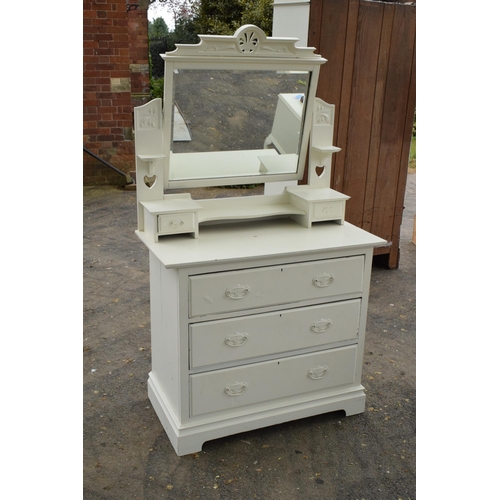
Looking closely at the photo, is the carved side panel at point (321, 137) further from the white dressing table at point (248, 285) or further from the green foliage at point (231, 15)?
the green foliage at point (231, 15)

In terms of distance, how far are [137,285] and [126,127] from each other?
3.63m

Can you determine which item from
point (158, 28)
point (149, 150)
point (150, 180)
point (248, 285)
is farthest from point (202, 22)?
point (248, 285)

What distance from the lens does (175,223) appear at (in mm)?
2504

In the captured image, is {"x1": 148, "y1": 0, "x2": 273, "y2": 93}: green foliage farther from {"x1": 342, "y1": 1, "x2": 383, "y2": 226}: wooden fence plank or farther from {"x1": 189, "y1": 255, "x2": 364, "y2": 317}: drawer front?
{"x1": 189, "y1": 255, "x2": 364, "y2": 317}: drawer front

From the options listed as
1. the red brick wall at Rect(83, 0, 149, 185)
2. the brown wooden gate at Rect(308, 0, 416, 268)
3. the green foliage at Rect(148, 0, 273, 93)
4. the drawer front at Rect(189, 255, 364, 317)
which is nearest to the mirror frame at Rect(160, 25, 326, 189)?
the drawer front at Rect(189, 255, 364, 317)

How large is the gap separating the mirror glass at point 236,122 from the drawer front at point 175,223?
0.83 feet

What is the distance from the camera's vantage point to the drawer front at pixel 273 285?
234 centimetres

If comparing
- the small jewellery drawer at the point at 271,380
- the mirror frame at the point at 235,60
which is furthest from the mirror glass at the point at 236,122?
the small jewellery drawer at the point at 271,380

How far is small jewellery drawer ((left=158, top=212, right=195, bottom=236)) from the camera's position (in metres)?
2.47

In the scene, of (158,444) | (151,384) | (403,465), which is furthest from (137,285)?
(403,465)

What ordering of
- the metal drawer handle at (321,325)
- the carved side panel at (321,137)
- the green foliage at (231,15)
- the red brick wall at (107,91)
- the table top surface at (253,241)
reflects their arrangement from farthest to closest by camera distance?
1. the green foliage at (231,15)
2. the red brick wall at (107,91)
3. the carved side panel at (321,137)
4. the metal drawer handle at (321,325)
5. the table top surface at (253,241)

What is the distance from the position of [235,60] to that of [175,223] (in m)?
0.77

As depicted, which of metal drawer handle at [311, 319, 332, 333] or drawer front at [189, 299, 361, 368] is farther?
metal drawer handle at [311, 319, 332, 333]

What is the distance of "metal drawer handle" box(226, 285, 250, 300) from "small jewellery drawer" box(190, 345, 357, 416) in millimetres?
351
